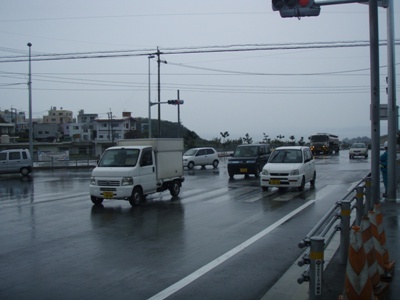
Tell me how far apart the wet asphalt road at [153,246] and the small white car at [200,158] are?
18.8 m

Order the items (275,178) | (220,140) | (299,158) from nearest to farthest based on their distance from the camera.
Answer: (275,178) → (299,158) → (220,140)

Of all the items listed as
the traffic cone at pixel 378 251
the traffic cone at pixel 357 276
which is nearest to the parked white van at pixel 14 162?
the traffic cone at pixel 378 251

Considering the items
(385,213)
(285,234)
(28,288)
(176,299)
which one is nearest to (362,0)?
(385,213)

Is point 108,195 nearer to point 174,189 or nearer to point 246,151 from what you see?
point 174,189

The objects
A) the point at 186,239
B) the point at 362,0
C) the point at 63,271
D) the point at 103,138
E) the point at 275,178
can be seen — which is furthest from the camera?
the point at 103,138

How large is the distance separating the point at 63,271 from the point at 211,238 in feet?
11.1

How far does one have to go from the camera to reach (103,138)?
10019cm

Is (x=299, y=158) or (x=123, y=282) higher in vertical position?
(x=299, y=158)

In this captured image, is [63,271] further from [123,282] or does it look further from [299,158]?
[299,158]

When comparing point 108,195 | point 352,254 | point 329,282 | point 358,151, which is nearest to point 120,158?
point 108,195

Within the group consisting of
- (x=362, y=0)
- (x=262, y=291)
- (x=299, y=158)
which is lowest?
(x=262, y=291)

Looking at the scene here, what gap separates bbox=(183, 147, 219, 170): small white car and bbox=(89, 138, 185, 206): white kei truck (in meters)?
17.7

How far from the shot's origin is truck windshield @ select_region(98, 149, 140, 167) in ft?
47.5

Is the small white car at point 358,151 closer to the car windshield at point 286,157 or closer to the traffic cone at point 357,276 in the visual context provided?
the car windshield at point 286,157
